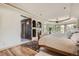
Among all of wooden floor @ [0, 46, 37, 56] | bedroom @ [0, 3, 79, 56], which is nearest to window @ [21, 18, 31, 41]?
bedroom @ [0, 3, 79, 56]

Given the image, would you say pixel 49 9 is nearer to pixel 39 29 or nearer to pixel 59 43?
pixel 39 29

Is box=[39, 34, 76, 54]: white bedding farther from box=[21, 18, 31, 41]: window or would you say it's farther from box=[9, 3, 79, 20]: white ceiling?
box=[9, 3, 79, 20]: white ceiling

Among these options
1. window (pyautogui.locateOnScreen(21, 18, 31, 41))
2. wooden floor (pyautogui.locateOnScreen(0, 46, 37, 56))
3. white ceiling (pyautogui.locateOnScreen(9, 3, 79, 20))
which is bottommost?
wooden floor (pyautogui.locateOnScreen(0, 46, 37, 56))

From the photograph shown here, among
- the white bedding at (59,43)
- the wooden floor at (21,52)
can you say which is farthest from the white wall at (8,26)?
the white bedding at (59,43)

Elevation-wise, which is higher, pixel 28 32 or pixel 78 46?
pixel 28 32

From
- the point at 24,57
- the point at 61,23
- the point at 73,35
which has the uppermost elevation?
the point at 61,23

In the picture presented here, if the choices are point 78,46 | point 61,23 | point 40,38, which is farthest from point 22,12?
point 78,46

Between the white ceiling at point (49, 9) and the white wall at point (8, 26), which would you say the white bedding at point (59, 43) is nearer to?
the white ceiling at point (49, 9)

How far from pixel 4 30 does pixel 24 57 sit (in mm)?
574

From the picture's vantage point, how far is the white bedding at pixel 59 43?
2276 millimetres

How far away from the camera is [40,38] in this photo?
94.3 inches

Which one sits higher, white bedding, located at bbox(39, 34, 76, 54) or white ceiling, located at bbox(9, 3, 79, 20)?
white ceiling, located at bbox(9, 3, 79, 20)

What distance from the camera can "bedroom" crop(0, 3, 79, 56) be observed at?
230 centimetres

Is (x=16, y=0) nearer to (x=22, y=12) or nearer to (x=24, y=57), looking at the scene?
(x=22, y=12)
